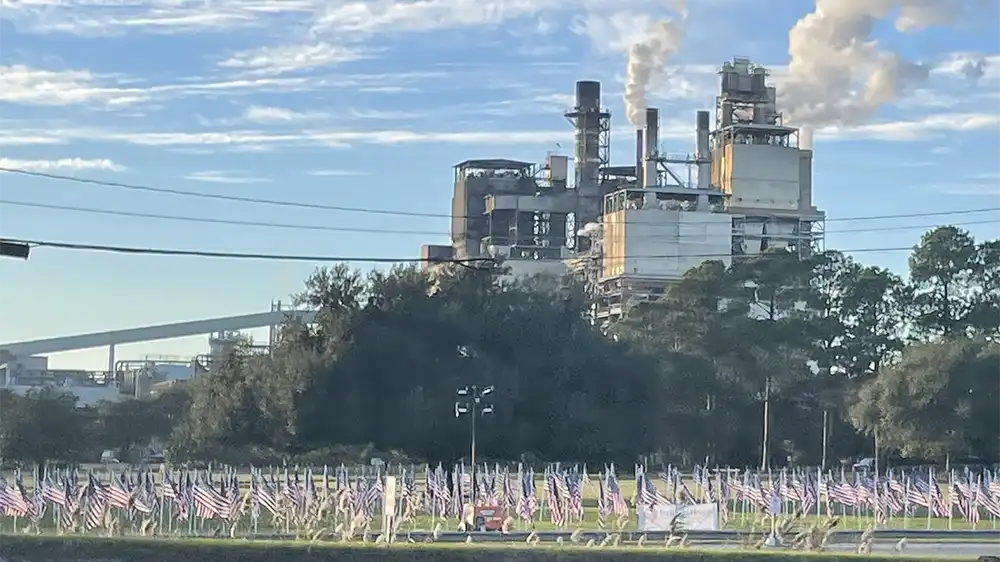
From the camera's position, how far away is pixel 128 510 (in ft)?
151

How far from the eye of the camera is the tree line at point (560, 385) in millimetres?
76625

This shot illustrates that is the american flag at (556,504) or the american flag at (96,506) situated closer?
the american flag at (96,506)

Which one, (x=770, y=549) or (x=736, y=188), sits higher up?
(x=736, y=188)

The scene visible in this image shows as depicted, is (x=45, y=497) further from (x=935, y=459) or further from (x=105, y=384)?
(x=105, y=384)

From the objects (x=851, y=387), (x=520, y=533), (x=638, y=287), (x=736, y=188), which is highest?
(x=736, y=188)

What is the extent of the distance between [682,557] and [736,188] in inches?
3552

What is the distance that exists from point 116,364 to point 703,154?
2940 inches

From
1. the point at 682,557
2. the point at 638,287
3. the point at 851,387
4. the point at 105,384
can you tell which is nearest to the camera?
the point at 682,557

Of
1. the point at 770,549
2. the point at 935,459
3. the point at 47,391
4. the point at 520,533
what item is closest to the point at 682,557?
the point at 770,549

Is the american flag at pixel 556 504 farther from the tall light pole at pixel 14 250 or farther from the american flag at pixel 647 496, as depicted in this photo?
the tall light pole at pixel 14 250

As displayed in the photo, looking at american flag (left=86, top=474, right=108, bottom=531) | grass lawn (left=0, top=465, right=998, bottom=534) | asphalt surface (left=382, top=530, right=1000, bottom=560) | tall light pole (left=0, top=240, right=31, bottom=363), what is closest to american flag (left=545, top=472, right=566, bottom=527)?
grass lawn (left=0, top=465, right=998, bottom=534)

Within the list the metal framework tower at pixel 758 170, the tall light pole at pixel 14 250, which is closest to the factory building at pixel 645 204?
the metal framework tower at pixel 758 170

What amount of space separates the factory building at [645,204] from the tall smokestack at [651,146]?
95mm

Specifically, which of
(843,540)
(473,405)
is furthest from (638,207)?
(843,540)
